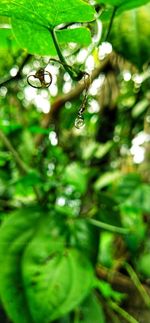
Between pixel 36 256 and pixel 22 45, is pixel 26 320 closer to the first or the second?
pixel 36 256

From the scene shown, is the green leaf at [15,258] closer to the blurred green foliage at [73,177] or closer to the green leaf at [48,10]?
the blurred green foliage at [73,177]

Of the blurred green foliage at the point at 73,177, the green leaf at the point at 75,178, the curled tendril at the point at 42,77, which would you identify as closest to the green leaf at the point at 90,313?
the blurred green foliage at the point at 73,177

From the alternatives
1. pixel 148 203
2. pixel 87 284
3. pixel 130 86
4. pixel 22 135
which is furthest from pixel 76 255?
pixel 130 86

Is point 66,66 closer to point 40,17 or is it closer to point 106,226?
point 40,17

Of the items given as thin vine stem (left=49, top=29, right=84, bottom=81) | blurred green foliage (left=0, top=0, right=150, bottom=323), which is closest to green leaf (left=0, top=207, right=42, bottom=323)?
blurred green foliage (left=0, top=0, right=150, bottom=323)

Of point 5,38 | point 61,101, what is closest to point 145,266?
point 61,101

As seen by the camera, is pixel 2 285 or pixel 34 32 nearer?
pixel 34 32
